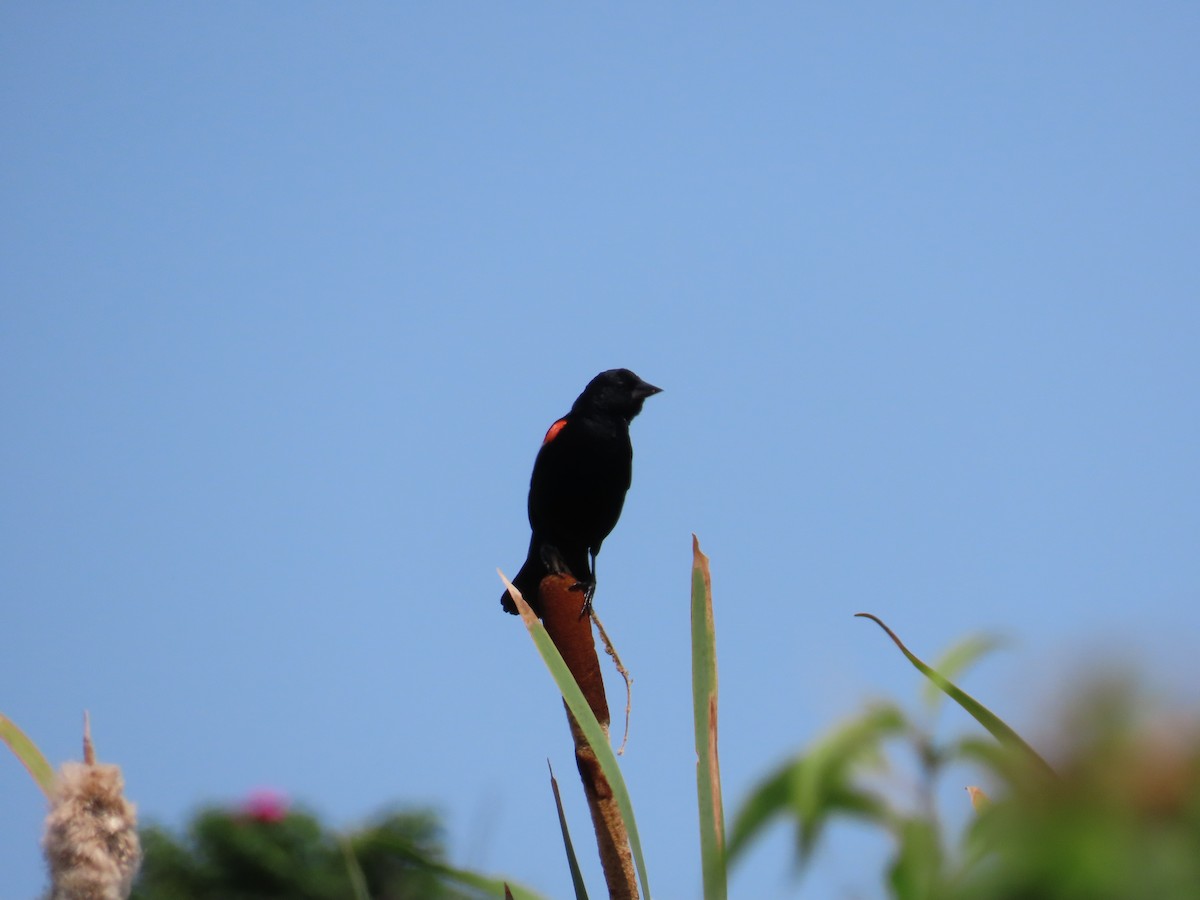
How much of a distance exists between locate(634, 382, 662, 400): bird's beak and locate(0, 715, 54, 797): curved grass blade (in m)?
3.85

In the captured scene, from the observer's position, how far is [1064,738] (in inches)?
12.7

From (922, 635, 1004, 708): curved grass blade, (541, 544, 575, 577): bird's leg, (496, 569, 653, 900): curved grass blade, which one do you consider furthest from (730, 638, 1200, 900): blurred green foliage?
(541, 544, 575, 577): bird's leg

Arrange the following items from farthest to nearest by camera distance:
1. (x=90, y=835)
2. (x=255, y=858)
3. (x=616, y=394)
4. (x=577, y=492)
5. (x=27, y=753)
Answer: (x=255, y=858) → (x=616, y=394) → (x=577, y=492) → (x=27, y=753) → (x=90, y=835)

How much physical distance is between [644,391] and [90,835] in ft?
13.6

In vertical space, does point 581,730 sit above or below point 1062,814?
above

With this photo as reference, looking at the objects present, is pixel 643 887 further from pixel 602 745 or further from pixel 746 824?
pixel 746 824

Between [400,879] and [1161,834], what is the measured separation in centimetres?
127

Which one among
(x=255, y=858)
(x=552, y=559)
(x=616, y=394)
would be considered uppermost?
(x=616, y=394)

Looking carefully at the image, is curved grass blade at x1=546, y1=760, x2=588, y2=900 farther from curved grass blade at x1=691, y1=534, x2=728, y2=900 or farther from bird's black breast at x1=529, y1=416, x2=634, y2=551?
bird's black breast at x1=529, y1=416, x2=634, y2=551

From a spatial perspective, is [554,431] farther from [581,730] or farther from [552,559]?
[581,730]

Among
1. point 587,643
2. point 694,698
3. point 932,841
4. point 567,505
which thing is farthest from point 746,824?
point 567,505

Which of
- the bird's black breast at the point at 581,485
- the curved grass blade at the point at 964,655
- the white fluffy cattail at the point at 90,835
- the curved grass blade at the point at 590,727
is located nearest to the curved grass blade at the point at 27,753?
the white fluffy cattail at the point at 90,835

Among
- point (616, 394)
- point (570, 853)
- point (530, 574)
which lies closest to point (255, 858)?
point (530, 574)

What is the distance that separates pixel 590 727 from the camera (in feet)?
5.56
